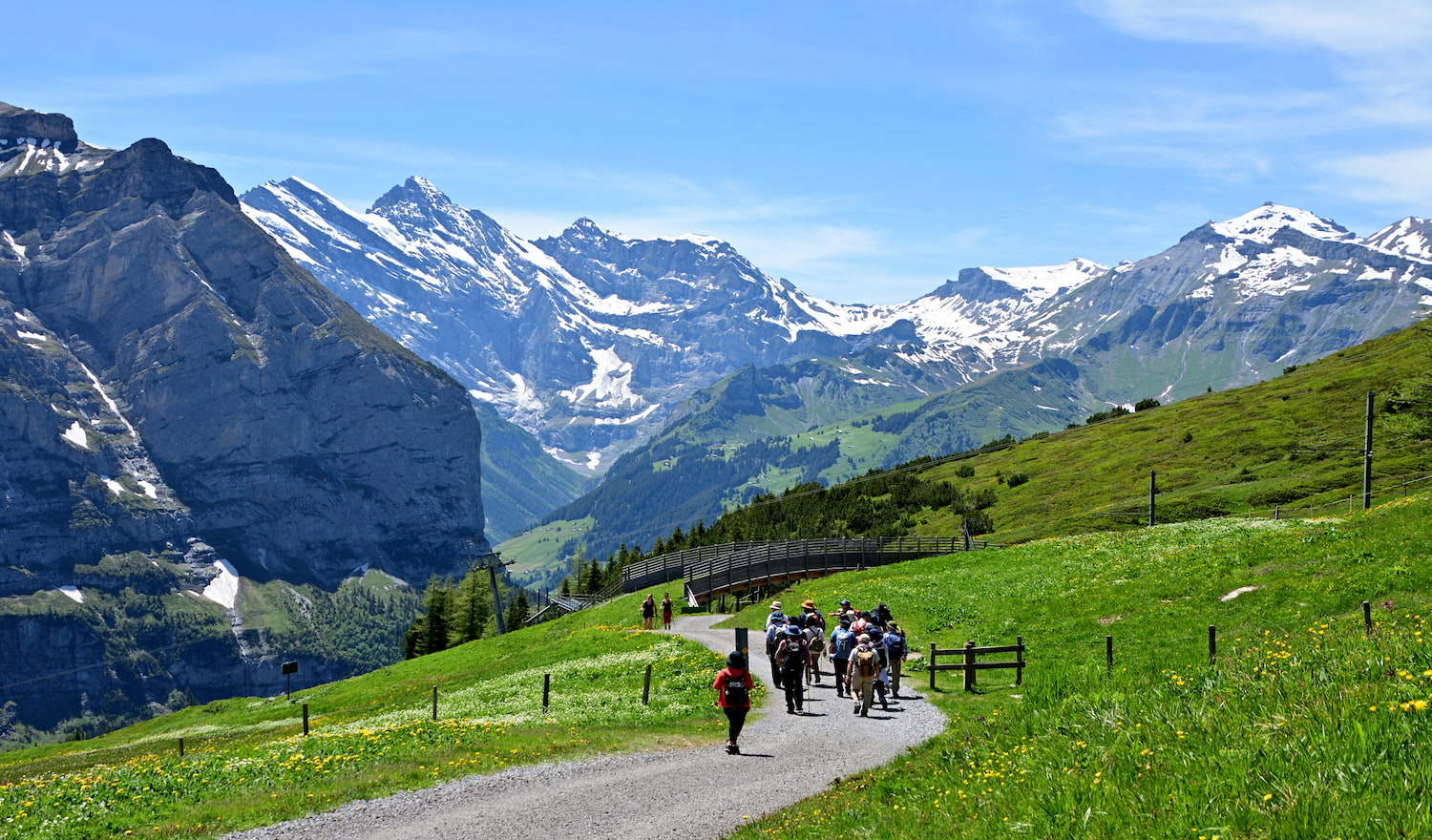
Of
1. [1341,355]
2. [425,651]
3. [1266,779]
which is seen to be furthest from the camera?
[1341,355]

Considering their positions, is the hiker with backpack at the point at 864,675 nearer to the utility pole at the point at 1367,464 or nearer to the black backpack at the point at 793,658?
the black backpack at the point at 793,658

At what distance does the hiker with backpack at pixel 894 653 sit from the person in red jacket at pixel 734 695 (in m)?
8.07

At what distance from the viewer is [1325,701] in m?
10.7

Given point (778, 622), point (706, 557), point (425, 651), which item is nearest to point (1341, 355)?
point (706, 557)

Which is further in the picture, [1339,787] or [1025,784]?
[1025,784]

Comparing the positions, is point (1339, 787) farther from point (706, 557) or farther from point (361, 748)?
point (706, 557)

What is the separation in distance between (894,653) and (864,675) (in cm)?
278

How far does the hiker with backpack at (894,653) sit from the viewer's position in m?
31.9

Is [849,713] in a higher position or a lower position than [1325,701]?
lower

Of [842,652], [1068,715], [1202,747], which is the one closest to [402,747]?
[842,652]

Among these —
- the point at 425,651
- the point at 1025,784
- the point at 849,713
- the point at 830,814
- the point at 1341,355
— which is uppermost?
the point at 1341,355

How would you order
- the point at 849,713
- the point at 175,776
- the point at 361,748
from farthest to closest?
1. the point at 849,713
2. the point at 361,748
3. the point at 175,776

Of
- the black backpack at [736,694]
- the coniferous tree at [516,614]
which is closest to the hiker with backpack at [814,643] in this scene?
the black backpack at [736,694]

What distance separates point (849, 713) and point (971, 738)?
14.8 meters
